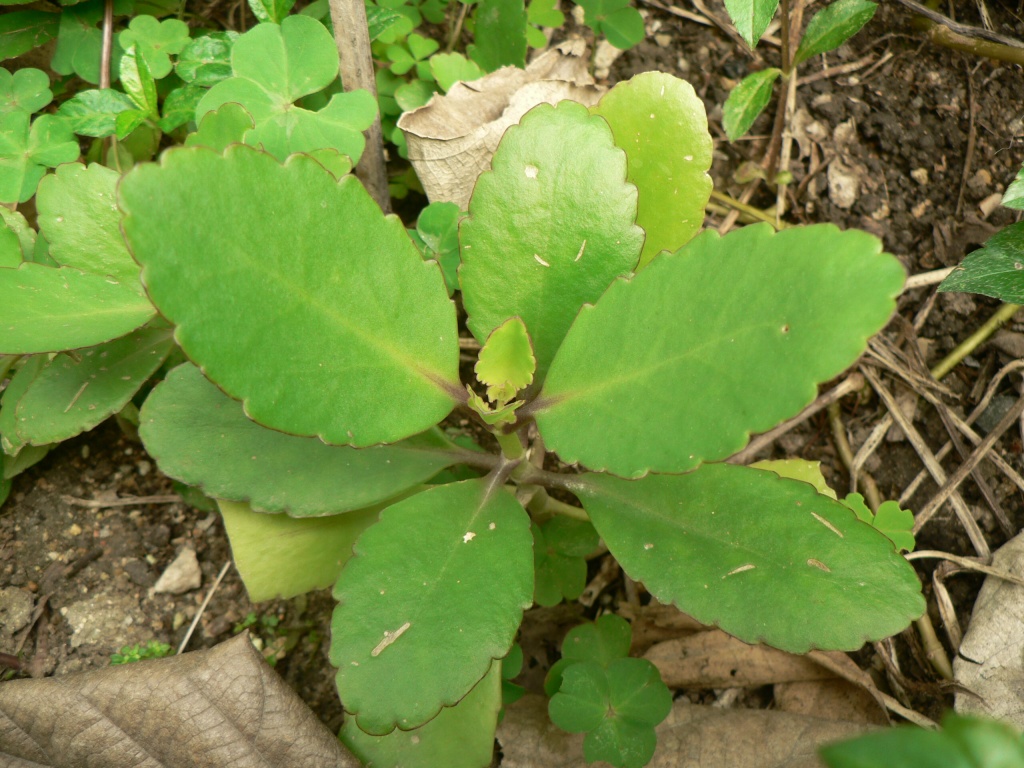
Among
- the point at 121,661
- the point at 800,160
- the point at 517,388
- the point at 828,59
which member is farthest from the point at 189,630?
the point at 828,59

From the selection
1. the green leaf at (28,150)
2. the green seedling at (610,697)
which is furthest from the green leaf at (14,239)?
the green seedling at (610,697)

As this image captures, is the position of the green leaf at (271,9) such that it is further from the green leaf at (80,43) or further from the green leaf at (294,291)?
the green leaf at (294,291)

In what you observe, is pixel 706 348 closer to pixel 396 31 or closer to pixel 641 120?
pixel 641 120

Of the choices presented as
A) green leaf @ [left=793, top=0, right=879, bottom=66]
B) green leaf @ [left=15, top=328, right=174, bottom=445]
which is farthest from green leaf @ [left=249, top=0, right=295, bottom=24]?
green leaf @ [left=793, top=0, right=879, bottom=66]

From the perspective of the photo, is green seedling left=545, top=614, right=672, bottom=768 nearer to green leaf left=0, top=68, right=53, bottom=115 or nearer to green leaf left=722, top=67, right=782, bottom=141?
green leaf left=722, top=67, right=782, bottom=141

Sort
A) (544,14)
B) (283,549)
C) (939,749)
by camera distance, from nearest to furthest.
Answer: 1. (939,749)
2. (283,549)
3. (544,14)

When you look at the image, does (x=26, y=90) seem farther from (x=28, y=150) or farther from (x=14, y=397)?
(x=14, y=397)

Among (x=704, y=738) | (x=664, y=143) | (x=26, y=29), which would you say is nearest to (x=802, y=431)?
(x=704, y=738)
